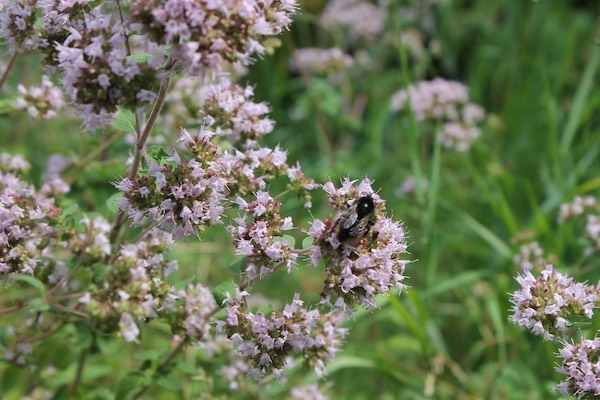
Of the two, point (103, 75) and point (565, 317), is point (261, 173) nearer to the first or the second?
point (103, 75)

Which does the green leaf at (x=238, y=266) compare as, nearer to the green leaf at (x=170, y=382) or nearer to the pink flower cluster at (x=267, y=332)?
the pink flower cluster at (x=267, y=332)

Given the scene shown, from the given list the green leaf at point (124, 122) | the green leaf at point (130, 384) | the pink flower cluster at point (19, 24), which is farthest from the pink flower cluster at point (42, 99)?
the green leaf at point (130, 384)

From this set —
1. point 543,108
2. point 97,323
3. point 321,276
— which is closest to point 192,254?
point 321,276

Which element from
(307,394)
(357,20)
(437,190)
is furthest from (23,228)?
(357,20)

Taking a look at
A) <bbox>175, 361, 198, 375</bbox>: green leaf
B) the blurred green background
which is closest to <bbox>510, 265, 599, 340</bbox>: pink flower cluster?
the blurred green background

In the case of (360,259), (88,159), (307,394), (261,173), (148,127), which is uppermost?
(148,127)

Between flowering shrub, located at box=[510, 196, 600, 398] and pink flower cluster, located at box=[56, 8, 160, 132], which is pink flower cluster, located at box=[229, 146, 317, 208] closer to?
pink flower cluster, located at box=[56, 8, 160, 132]
